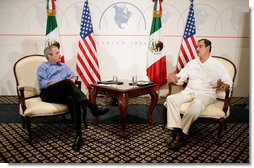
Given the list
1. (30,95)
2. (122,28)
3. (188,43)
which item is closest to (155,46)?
(188,43)

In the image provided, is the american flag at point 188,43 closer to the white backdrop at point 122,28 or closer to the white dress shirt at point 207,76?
the white backdrop at point 122,28

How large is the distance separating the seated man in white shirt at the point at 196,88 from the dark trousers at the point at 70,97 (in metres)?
0.91

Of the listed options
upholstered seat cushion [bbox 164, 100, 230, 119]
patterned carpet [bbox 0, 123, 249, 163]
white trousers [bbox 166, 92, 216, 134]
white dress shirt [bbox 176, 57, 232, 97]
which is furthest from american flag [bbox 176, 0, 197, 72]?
upholstered seat cushion [bbox 164, 100, 230, 119]

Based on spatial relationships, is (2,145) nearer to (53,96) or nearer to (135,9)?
(53,96)

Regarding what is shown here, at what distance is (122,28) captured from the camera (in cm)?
459

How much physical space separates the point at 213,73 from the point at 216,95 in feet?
0.92

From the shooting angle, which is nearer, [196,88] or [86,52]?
[196,88]

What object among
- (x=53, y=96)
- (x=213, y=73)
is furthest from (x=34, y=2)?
(x=213, y=73)

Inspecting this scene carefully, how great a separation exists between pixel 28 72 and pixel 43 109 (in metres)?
0.75

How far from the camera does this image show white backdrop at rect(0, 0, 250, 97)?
4520mm

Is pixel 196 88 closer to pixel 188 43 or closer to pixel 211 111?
pixel 211 111

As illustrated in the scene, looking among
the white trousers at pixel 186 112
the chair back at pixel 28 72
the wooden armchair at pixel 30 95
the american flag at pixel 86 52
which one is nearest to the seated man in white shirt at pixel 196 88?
the white trousers at pixel 186 112

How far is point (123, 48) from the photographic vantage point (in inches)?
185

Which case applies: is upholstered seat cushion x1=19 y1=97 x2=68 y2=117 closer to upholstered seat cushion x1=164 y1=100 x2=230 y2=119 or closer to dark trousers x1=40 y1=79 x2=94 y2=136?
dark trousers x1=40 y1=79 x2=94 y2=136
